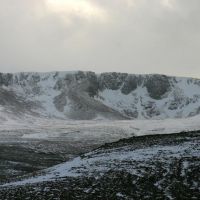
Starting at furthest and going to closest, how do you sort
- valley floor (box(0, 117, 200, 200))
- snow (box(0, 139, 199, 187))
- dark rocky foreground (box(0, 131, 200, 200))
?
snow (box(0, 139, 199, 187)) < valley floor (box(0, 117, 200, 200)) < dark rocky foreground (box(0, 131, 200, 200))

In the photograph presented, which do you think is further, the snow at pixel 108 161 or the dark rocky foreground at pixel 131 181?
the snow at pixel 108 161

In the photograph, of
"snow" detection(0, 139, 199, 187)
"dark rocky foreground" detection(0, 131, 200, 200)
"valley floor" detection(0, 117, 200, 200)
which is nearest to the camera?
"dark rocky foreground" detection(0, 131, 200, 200)

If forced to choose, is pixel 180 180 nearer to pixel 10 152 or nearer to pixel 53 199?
pixel 53 199

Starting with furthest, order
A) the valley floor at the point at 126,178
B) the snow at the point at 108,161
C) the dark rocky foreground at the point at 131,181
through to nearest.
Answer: the snow at the point at 108,161, the valley floor at the point at 126,178, the dark rocky foreground at the point at 131,181

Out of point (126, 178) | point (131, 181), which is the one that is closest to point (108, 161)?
point (126, 178)

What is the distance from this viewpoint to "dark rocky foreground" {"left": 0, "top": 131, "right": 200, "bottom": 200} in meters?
29.4

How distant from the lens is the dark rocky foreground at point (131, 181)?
2942 centimetres

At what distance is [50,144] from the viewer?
129875 millimetres

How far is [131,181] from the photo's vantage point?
3231 centimetres

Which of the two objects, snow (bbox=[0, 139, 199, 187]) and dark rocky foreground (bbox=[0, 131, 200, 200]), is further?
snow (bbox=[0, 139, 199, 187])

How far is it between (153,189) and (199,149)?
1004cm

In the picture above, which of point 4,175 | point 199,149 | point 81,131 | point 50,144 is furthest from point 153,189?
point 81,131

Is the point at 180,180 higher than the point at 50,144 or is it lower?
higher

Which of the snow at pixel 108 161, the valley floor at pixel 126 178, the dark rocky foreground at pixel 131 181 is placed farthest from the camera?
the snow at pixel 108 161
